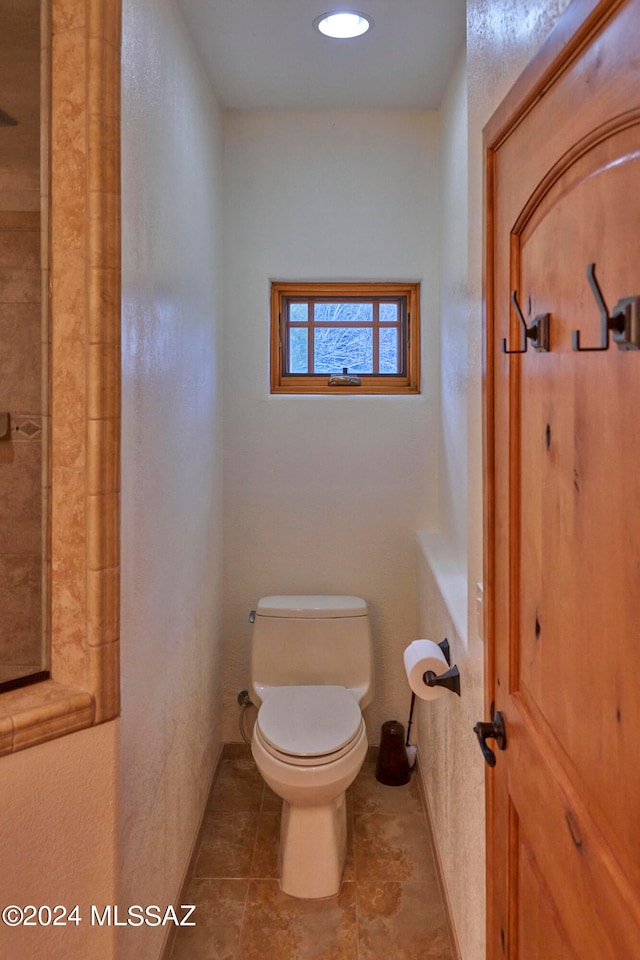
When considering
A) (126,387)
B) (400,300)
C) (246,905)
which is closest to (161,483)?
(126,387)

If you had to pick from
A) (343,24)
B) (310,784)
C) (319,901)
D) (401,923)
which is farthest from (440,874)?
(343,24)

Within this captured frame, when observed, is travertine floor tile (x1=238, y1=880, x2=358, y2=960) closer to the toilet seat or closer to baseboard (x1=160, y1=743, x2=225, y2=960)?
baseboard (x1=160, y1=743, x2=225, y2=960)

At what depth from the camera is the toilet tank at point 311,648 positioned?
2.48m

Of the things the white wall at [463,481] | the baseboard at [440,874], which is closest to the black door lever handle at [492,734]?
the white wall at [463,481]

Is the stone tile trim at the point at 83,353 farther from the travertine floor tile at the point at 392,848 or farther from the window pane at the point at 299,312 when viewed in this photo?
the window pane at the point at 299,312

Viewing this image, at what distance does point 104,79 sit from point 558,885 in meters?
1.56

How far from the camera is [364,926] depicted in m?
1.85

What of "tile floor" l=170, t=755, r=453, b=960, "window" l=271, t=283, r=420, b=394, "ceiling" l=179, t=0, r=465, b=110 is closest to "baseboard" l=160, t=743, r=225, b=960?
"tile floor" l=170, t=755, r=453, b=960

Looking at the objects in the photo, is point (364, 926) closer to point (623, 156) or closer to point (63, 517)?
point (63, 517)

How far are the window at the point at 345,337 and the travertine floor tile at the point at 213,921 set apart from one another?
70.1 inches

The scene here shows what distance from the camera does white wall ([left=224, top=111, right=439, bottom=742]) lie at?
8.54 ft

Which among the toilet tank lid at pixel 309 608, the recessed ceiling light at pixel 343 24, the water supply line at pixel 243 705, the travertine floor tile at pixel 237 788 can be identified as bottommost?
the travertine floor tile at pixel 237 788

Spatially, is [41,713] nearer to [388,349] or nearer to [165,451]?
[165,451]

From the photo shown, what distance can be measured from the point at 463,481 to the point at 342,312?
103 centimetres
